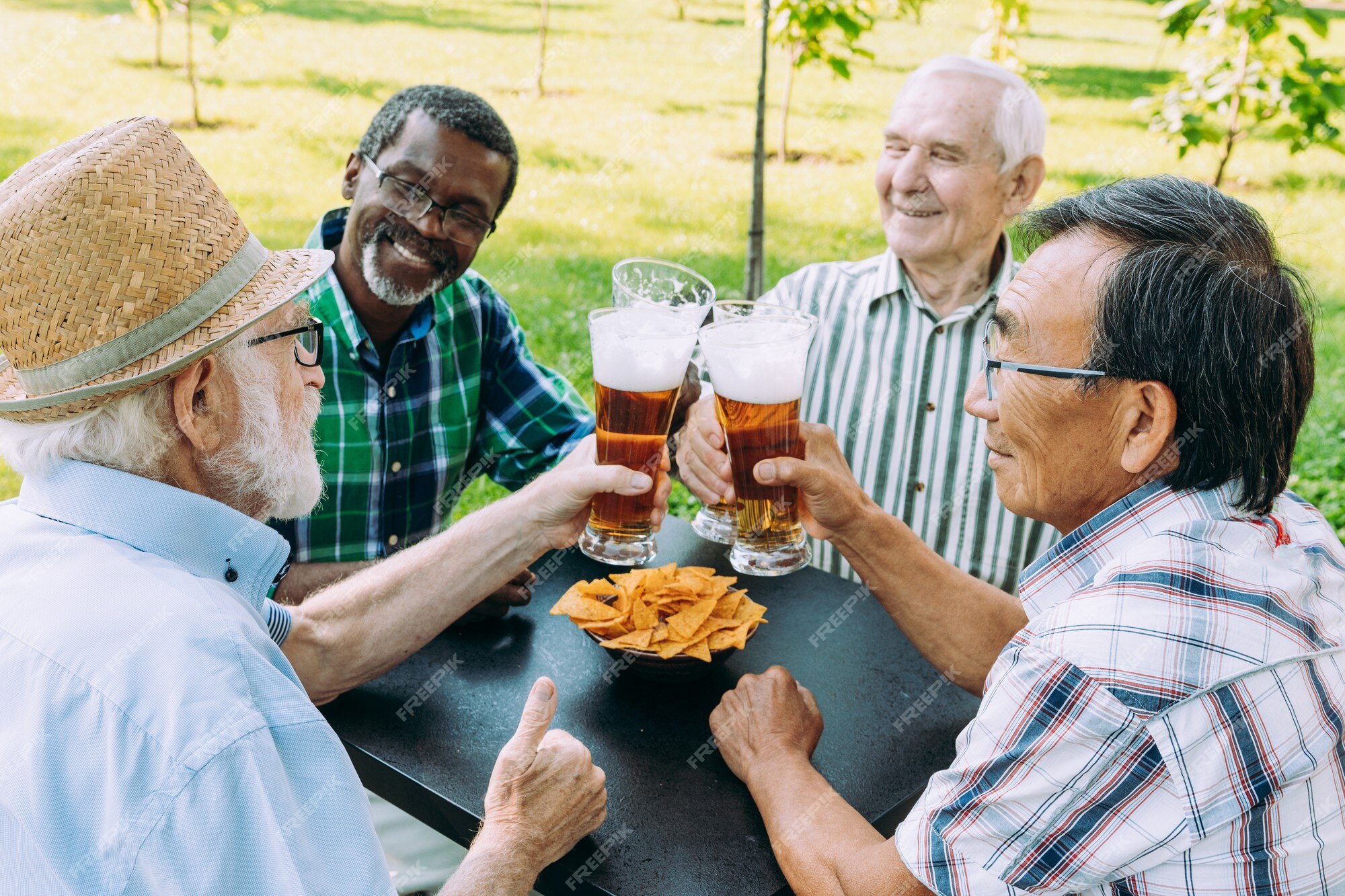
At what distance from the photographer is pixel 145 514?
1604 mm

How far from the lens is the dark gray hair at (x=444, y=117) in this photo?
3.09 m

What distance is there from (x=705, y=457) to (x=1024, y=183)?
5.33 feet

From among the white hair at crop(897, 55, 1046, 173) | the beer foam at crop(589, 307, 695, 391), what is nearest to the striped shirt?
the white hair at crop(897, 55, 1046, 173)

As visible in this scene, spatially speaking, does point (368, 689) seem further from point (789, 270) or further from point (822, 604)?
point (789, 270)

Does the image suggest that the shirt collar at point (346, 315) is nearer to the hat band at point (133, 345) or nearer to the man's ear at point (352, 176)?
the man's ear at point (352, 176)

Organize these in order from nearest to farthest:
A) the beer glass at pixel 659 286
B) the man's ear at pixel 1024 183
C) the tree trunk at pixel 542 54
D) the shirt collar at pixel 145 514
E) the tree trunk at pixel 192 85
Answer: the shirt collar at pixel 145 514, the beer glass at pixel 659 286, the man's ear at pixel 1024 183, the tree trunk at pixel 192 85, the tree trunk at pixel 542 54

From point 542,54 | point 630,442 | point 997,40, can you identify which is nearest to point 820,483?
point 630,442

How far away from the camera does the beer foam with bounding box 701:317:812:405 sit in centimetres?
207

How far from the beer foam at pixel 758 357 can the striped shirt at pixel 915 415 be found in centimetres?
122

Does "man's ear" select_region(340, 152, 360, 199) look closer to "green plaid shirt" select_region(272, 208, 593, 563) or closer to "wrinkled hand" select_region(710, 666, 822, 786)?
"green plaid shirt" select_region(272, 208, 593, 563)

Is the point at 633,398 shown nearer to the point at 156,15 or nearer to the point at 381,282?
the point at 381,282

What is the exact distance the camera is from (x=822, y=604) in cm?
260

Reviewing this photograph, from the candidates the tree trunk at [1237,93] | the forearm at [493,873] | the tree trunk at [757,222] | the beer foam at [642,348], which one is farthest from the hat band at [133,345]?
the tree trunk at [1237,93]

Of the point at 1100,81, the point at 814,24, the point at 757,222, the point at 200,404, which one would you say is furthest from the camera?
the point at 1100,81
